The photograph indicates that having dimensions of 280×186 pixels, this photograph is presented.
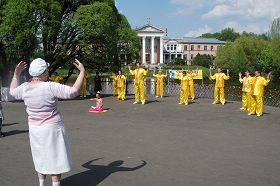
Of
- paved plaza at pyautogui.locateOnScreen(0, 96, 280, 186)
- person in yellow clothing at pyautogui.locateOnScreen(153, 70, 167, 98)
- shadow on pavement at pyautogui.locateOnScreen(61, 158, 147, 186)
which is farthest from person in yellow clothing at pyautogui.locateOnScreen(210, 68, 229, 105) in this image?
shadow on pavement at pyautogui.locateOnScreen(61, 158, 147, 186)

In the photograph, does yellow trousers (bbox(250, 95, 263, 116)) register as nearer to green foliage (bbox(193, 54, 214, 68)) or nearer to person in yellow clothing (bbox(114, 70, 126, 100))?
person in yellow clothing (bbox(114, 70, 126, 100))

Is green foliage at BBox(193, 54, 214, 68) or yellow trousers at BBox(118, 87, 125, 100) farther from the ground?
green foliage at BBox(193, 54, 214, 68)

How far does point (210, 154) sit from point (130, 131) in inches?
141

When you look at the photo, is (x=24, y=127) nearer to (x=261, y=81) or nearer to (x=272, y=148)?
(x=272, y=148)

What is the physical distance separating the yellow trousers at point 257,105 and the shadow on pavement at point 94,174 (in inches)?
349

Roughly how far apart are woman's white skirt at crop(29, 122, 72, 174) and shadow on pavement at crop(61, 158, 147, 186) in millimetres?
1320

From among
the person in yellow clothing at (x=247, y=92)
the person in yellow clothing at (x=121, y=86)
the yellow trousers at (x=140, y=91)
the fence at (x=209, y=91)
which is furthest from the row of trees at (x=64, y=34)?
the person in yellow clothing at (x=247, y=92)

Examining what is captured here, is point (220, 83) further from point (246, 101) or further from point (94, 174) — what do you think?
point (94, 174)

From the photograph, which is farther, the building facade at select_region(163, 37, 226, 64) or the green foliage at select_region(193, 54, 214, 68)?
the building facade at select_region(163, 37, 226, 64)

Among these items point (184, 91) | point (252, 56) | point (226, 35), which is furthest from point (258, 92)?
point (226, 35)

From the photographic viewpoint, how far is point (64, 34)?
73.8ft

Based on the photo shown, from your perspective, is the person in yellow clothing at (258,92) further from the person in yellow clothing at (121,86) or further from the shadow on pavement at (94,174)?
the shadow on pavement at (94,174)

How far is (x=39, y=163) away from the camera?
5164 millimetres

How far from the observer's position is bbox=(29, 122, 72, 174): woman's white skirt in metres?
5.05
